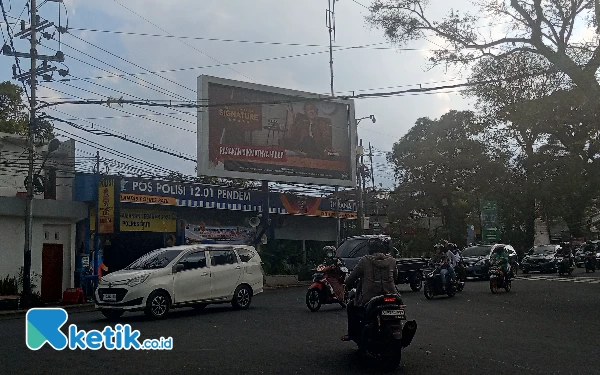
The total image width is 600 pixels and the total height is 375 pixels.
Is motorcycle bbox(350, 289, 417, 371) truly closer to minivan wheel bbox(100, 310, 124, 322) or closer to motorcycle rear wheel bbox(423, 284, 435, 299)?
minivan wheel bbox(100, 310, 124, 322)

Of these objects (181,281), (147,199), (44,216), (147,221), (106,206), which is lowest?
(181,281)

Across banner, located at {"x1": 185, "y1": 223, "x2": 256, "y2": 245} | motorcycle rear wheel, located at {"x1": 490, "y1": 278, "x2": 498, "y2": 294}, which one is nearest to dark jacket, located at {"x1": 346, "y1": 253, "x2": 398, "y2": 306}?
motorcycle rear wheel, located at {"x1": 490, "y1": 278, "x2": 498, "y2": 294}

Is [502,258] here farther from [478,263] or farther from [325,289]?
[325,289]

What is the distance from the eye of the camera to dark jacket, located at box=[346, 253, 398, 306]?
913 centimetres

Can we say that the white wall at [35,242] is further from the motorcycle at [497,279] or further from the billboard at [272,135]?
the motorcycle at [497,279]

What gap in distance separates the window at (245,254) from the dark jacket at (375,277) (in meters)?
8.56

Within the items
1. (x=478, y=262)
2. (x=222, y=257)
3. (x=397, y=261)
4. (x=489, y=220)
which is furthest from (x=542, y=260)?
(x=222, y=257)

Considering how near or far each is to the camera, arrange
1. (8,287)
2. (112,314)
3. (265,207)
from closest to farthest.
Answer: (112,314) < (8,287) < (265,207)

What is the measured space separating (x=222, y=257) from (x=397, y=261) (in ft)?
23.7

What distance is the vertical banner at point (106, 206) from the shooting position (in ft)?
83.0

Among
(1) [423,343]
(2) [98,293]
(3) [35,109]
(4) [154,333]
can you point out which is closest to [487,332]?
(1) [423,343]

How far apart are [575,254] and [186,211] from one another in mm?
30286

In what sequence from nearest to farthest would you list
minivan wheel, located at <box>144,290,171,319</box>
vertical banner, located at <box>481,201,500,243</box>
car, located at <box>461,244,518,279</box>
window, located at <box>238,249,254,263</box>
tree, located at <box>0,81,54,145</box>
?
minivan wheel, located at <box>144,290,171,319</box> < window, located at <box>238,249,254,263</box> < car, located at <box>461,244,518,279</box> < tree, located at <box>0,81,54,145</box> < vertical banner, located at <box>481,201,500,243</box>

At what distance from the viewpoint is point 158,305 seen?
14.8 metres
